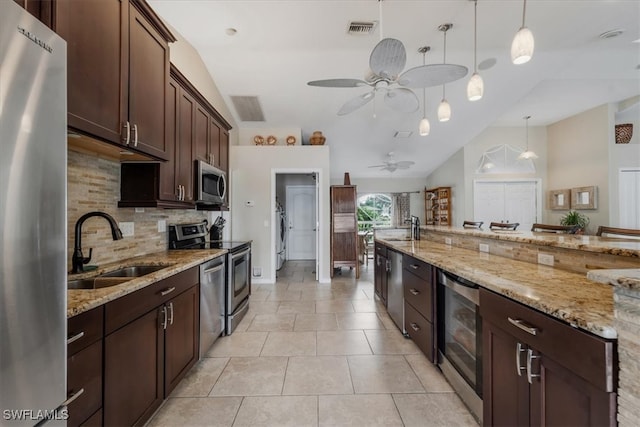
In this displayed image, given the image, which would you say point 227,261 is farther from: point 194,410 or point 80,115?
point 80,115

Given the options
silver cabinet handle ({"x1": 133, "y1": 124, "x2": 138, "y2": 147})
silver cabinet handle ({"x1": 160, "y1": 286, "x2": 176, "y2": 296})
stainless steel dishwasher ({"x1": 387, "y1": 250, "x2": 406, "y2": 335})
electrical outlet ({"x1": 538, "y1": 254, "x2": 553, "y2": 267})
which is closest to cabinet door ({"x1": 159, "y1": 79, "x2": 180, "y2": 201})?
silver cabinet handle ({"x1": 133, "y1": 124, "x2": 138, "y2": 147})

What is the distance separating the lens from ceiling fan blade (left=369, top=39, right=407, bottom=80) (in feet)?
6.70

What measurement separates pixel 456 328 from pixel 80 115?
2504 mm

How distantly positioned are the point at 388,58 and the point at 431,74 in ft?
1.68

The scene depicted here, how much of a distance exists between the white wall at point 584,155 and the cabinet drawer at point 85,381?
Result: 8417 millimetres

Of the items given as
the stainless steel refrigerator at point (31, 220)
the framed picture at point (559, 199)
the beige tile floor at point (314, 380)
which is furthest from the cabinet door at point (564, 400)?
the framed picture at point (559, 199)

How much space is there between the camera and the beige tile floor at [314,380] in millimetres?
1657

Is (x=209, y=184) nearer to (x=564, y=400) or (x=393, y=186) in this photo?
(x=564, y=400)

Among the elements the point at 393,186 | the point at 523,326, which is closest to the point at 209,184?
the point at 523,326

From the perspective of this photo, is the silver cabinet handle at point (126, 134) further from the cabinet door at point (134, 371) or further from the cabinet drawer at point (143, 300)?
the cabinet door at point (134, 371)

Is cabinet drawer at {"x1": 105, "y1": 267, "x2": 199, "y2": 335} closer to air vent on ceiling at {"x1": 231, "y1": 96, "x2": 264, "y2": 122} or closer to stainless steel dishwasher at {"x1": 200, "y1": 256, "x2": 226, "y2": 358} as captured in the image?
stainless steel dishwasher at {"x1": 200, "y1": 256, "x2": 226, "y2": 358}

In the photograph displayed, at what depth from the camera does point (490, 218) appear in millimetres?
7012

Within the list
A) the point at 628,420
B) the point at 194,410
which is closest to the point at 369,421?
the point at 194,410

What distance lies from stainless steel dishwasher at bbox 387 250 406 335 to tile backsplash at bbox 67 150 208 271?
245 centimetres
